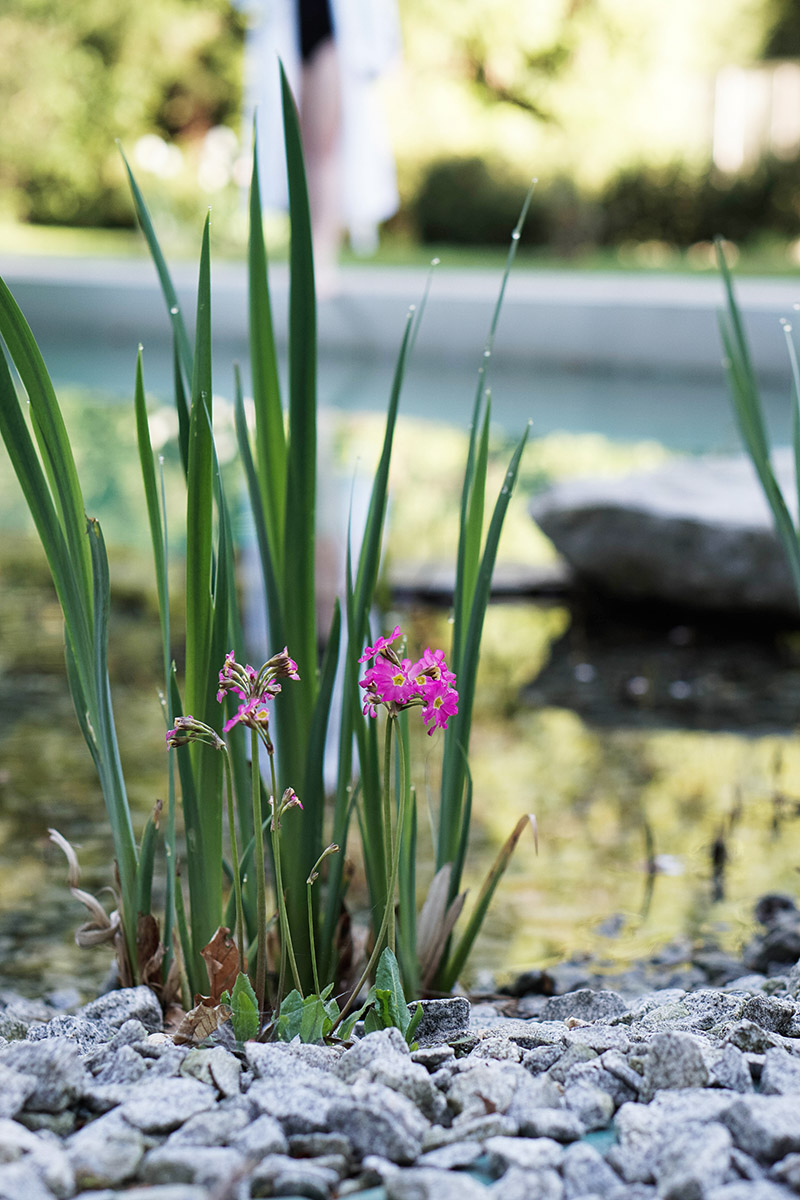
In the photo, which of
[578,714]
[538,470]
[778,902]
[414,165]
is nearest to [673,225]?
[414,165]

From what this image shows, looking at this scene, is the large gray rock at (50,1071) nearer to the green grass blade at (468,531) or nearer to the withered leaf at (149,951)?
the withered leaf at (149,951)

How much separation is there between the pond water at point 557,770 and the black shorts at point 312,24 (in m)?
4.65

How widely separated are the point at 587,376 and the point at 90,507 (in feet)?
13.8

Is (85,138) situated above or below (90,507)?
above

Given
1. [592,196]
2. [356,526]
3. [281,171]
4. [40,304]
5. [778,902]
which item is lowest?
[778,902]

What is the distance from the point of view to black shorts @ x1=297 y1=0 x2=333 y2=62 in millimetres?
7250

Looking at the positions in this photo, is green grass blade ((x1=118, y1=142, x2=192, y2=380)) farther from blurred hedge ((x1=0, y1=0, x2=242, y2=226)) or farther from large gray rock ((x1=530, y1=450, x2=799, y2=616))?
blurred hedge ((x1=0, y1=0, x2=242, y2=226))

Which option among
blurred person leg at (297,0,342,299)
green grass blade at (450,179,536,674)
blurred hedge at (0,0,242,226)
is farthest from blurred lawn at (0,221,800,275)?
green grass blade at (450,179,536,674)

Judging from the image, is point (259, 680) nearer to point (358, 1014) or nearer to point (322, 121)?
point (358, 1014)

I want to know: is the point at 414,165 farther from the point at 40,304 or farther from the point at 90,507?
the point at 90,507

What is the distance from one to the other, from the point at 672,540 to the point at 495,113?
13.0 m

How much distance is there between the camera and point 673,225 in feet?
43.9

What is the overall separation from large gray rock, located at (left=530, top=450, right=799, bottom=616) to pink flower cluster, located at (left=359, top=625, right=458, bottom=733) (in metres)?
2.34

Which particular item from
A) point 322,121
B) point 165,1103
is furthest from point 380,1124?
point 322,121
